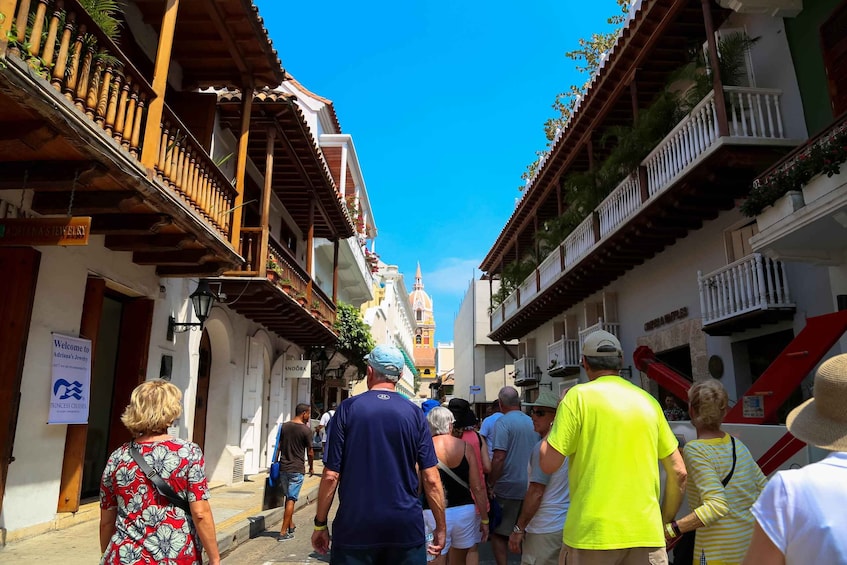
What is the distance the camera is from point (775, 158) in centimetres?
873

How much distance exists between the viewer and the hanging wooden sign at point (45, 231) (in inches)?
222

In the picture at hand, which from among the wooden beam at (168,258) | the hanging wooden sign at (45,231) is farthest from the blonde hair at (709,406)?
the wooden beam at (168,258)

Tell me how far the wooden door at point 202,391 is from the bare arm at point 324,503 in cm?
981

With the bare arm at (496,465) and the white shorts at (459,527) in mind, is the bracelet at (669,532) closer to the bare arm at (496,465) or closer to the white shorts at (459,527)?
the white shorts at (459,527)

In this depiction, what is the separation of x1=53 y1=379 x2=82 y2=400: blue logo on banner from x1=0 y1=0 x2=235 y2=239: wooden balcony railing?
2.59 metres

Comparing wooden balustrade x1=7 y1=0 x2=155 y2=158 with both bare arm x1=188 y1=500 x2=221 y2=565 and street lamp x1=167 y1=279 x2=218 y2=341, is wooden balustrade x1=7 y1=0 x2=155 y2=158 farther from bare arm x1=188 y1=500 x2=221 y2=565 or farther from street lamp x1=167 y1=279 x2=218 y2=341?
street lamp x1=167 y1=279 x2=218 y2=341

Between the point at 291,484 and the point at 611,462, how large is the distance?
6.36 m

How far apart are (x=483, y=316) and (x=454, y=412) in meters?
32.5

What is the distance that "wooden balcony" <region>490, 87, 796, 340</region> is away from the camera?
8828 millimetres

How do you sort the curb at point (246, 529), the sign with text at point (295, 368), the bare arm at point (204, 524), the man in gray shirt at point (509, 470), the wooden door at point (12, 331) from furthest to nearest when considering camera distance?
the sign with text at point (295, 368) → the curb at point (246, 529) → the wooden door at point (12, 331) → the man in gray shirt at point (509, 470) → the bare arm at point (204, 524)

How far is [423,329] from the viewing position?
10975 cm

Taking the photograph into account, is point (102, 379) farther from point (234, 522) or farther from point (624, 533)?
point (624, 533)

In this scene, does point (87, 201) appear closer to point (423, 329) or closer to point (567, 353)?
point (567, 353)

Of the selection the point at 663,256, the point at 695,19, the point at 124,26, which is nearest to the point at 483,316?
the point at 663,256
